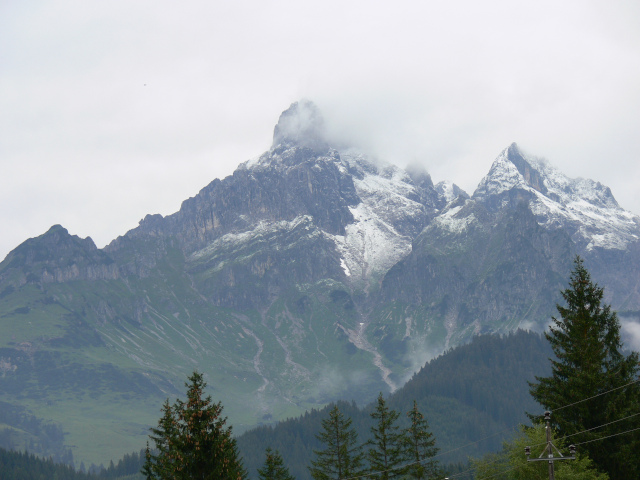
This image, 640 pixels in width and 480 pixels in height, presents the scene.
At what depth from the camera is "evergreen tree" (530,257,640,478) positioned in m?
60.2

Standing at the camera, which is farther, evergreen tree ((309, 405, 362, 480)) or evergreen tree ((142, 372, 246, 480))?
evergreen tree ((309, 405, 362, 480))

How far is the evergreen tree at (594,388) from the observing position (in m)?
60.2

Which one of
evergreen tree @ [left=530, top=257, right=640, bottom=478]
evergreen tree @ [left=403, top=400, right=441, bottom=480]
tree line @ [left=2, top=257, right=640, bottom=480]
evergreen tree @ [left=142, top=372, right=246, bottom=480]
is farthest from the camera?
evergreen tree @ [left=403, top=400, right=441, bottom=480]

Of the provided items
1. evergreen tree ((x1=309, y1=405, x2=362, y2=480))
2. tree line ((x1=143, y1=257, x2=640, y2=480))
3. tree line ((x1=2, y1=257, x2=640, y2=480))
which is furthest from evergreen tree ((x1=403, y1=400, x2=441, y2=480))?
tree line ((x1=2, y1=257, x2=640, y2=480))

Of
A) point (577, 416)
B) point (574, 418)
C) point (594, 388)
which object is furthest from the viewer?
point (574, 418)

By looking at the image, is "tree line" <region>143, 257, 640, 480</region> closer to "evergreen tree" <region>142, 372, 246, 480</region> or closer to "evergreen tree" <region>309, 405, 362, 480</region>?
"evergreen tree" <region>142, 372, 246, 480</region>

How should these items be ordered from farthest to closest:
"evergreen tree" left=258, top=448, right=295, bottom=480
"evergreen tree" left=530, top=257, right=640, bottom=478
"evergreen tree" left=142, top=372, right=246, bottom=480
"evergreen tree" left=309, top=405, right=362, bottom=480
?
"evergreen tree" left=309, top=405, right=362, bottom=480 → "evergreen tree" left=258, top=448, right=295, bottom=480 → "evergreen tree" left=530, top=257, right=640, bottom=478 → "evergreen tree" left=142, top=372, right=246, bottom=480

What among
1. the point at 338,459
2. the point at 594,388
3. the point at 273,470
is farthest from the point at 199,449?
the point at 338,459

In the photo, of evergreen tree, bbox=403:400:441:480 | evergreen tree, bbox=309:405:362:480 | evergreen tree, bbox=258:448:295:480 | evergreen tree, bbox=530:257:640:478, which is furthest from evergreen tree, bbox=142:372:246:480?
evergreen tree, bbox=258:448:295:480

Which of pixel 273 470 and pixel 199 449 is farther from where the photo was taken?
pixel 273 470

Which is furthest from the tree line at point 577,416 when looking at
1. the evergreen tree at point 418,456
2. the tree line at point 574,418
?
the evergreen tree at point 418,456

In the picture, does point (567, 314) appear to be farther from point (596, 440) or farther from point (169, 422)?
point (169, 422)

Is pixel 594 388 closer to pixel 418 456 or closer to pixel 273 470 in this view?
pixel 418 456

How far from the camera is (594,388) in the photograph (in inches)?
2437
